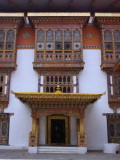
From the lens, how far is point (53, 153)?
9711mm

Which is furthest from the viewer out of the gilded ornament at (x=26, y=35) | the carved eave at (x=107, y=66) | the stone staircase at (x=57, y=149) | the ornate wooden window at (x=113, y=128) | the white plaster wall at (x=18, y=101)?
the gilded ornament at (x=26, y=35)

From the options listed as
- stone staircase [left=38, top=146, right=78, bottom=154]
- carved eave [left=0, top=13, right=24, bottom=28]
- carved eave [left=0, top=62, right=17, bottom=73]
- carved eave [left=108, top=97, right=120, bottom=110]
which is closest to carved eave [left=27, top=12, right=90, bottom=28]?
carved eave [left=0, top=13, right=24, bottom=28]

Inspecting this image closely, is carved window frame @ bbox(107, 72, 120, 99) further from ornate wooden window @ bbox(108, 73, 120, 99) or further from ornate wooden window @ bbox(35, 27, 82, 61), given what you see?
ornate wooden window @ bbox(35, 27, 82, 61)

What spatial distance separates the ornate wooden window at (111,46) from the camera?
1160cm

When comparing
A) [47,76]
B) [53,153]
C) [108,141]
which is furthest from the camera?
[47,76]

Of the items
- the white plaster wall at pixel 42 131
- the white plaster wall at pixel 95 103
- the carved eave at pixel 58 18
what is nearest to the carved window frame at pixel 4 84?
the white plaster wall at pixel 42 131

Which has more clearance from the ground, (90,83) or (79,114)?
(90,83)

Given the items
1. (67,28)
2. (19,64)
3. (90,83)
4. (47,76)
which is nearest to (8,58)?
(19,64)

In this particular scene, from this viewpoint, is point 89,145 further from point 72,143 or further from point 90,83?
point 90,83

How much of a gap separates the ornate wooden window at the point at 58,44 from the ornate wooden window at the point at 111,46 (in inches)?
57.7

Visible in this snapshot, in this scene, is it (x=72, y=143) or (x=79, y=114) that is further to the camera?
(x=72, y=143)

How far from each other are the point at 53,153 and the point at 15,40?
259 inches

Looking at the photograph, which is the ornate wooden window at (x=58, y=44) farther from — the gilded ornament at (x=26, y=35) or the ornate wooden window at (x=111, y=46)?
the ornate wooden window at (x=111, y=46)

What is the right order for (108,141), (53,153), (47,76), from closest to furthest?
(53,153), (108,141), (47,76)
